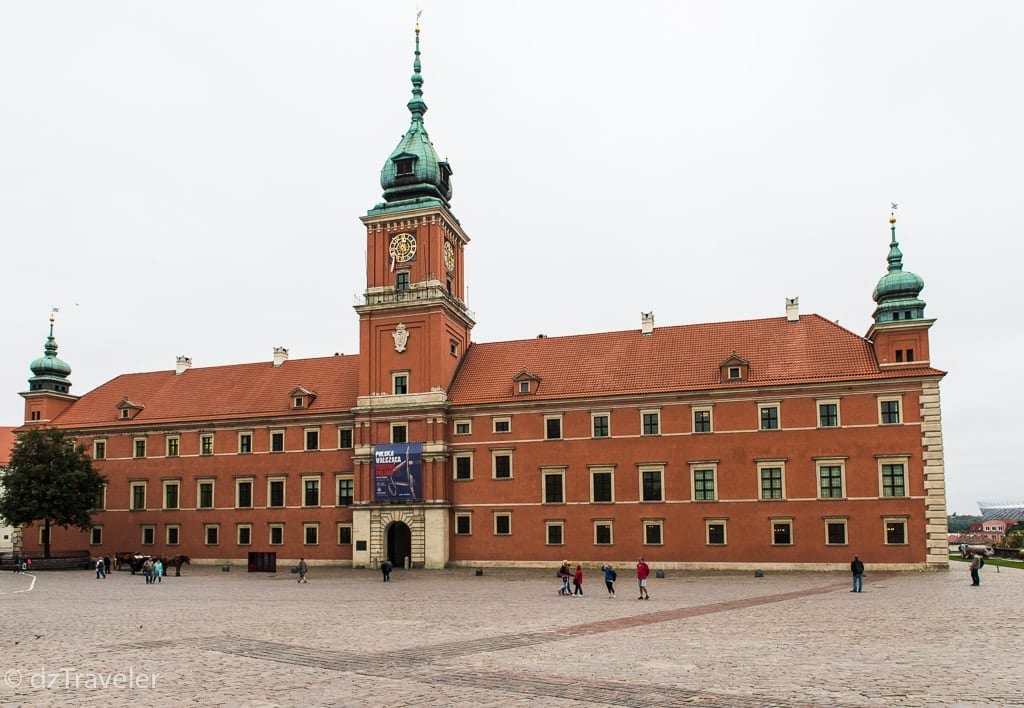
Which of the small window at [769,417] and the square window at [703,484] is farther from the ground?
the small window at [769,417]

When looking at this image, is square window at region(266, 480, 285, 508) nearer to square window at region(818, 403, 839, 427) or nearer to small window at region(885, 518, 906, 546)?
square window at region(818, 403, 839, 427)

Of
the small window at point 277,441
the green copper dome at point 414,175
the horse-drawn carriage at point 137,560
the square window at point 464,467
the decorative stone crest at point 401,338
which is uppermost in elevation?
the green copper dome at point 414,175

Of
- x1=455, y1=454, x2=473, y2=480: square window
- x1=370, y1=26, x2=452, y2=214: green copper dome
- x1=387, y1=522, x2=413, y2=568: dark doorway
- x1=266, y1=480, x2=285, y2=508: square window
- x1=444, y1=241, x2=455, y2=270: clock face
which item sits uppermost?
x1=370, y1=26, x2=452, y2=214: green copper dome

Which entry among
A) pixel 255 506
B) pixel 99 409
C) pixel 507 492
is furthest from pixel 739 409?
pixel 99 409

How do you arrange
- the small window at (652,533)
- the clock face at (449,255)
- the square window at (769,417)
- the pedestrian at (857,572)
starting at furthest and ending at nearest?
the clock face at (449,255) → the small window at (652,533) → the square window at (769,417) → the pedestrian at (857,572)

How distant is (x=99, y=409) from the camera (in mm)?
68562

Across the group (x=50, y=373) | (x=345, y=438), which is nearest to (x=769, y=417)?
(x=345, y=438)

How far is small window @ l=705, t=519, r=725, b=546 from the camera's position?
49.8 metres

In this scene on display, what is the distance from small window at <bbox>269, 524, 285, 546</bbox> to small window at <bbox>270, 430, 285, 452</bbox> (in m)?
5.28

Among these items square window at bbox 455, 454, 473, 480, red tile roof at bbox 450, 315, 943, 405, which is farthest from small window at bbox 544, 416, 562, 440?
square window at bbox 455, 454, 473, 480

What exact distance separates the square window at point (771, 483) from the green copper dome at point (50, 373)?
55609 millimetres

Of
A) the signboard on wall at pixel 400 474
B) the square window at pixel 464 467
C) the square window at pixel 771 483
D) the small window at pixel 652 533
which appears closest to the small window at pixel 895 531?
the square window at pixel 771 483

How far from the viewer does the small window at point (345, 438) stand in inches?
2328

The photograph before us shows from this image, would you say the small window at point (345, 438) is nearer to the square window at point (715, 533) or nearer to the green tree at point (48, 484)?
the green tree at point (48, 484)
